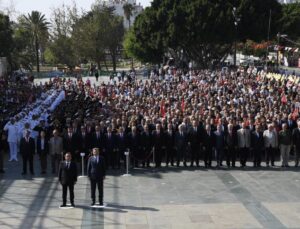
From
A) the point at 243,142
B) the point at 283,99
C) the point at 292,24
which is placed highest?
the point at 292,24

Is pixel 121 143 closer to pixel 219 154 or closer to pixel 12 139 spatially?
pixel 219 154

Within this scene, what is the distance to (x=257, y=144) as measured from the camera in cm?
1734

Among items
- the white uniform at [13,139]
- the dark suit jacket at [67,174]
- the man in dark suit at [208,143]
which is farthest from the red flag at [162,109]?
the dark suit jacket at [67,174]

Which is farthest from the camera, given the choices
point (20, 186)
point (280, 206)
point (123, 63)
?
point (123, 63)

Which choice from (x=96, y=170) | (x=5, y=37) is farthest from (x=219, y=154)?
(x=5, y=37)

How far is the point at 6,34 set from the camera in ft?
207

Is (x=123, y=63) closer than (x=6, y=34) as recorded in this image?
No

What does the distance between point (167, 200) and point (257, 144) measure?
16.4 feet

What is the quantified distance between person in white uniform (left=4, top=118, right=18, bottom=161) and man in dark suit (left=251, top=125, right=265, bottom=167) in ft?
25.8

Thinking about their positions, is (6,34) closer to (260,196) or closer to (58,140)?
(58,140)

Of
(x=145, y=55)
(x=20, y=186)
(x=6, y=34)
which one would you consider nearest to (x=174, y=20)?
(x=145, y=55)

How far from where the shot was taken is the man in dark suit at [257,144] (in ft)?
57.1

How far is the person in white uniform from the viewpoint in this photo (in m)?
18.3

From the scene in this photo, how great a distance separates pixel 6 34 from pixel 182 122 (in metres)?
49.0
